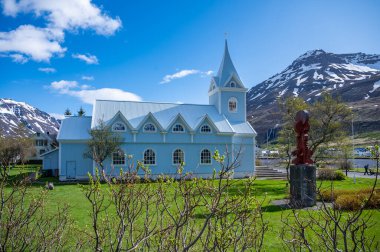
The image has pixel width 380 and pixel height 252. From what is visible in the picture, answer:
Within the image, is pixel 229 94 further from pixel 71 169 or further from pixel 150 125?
pixel 71 169

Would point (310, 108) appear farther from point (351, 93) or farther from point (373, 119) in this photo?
point (351, 93)

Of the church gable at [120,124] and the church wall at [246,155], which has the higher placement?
the church gable at [120,124]

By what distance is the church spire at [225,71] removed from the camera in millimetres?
35659

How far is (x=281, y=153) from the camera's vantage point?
2702cm

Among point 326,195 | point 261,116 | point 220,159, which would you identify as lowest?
point 326,195

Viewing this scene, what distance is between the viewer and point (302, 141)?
15.5 meters

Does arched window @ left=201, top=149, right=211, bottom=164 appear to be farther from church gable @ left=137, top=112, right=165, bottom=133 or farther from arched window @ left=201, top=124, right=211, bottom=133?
church gable @ left=137, top=112, right=165, bottom=133

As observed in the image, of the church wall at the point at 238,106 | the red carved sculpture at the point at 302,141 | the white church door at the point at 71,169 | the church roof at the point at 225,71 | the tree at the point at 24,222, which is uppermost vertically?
the church roof at the point at 225,71

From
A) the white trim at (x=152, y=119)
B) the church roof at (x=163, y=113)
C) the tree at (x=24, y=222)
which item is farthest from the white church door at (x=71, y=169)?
the tree at (x=24, y=222)

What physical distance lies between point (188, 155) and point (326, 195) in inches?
650

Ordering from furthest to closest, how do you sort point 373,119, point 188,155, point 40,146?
1. point 373,119
2. point 40,146
3. point 188,155

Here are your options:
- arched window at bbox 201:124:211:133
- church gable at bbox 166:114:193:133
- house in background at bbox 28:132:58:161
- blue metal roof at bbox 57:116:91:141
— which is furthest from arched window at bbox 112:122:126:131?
house in background at bbox 28:132:58:161

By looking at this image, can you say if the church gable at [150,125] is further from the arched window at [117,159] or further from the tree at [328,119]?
the tree at [328,119]

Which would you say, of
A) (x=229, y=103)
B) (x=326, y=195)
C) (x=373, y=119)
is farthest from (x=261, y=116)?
(x=326, y=195)
